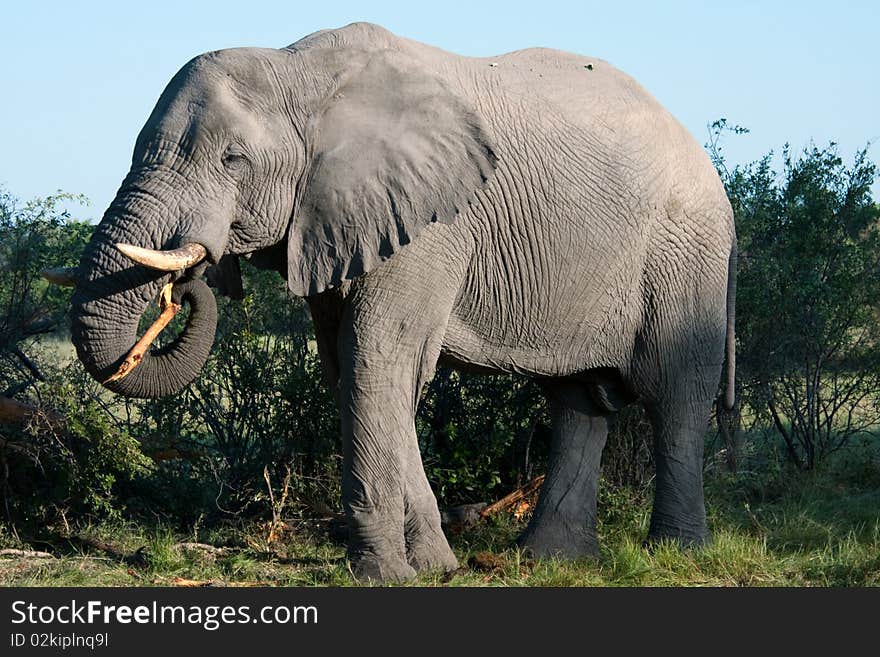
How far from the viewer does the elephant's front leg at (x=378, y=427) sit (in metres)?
6.39

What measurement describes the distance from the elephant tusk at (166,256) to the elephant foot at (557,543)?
2.69 meters

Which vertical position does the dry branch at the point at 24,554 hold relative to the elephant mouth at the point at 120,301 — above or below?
below

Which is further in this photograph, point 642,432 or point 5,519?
point 642,432

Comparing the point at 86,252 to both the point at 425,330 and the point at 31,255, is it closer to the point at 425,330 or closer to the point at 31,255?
the point at 425,330

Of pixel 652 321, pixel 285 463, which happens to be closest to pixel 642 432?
pixel 652 321

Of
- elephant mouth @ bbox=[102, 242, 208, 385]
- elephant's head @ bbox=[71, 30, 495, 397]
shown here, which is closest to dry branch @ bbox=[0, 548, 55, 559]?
elephant's head @ bbox=[71, 30, 495, 397]

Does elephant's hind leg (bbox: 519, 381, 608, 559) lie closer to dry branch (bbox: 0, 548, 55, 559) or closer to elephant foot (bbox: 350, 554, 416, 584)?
elephant foot (bbox: 350, 554, 416, 584)

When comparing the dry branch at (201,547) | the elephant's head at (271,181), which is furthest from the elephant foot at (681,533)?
the dry branch at (201,547)

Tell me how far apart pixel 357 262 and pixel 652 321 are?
184 cm

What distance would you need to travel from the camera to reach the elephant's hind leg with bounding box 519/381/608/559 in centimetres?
754

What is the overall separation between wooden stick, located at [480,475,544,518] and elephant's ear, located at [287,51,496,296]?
2.48 m

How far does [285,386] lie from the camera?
845 cm

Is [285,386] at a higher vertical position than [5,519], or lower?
higher

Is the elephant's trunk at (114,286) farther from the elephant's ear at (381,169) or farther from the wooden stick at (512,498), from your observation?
the wooden stick at (512,498)
